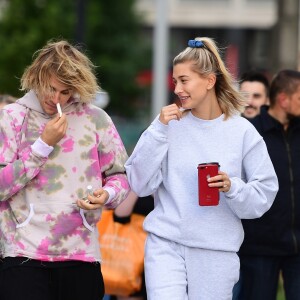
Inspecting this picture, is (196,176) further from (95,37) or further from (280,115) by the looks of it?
(95,37)

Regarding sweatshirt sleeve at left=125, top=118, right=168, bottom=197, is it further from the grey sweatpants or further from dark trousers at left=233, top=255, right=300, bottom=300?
dark trousers at left=233, top=255, right=300, bottom=300

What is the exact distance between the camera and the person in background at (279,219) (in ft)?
20.8

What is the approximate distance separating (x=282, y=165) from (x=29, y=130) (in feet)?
6.01

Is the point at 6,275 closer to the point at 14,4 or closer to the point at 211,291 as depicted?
the point at 211,291

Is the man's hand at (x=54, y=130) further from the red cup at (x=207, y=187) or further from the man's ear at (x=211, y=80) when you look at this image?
the man's ear at (x=211, y=80)

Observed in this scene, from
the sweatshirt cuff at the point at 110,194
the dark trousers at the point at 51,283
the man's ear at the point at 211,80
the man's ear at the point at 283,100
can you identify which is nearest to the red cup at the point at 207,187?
the sweatshirt cuff at the point at 110,194

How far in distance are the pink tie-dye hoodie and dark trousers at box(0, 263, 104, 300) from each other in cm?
7

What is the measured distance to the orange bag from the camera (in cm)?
749

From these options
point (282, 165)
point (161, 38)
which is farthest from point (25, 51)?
point (282, 165)

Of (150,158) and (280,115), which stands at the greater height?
(280,115)

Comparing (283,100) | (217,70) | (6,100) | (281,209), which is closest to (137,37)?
(6,100)

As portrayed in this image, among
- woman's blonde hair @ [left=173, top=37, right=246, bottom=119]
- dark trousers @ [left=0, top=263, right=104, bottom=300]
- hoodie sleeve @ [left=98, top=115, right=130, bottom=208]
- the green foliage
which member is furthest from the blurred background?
dark trousers @ [left=0, top=263, right=104, bottom=300]

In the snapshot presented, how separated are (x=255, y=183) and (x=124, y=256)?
7.46 feet

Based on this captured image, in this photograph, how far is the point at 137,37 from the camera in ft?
157
